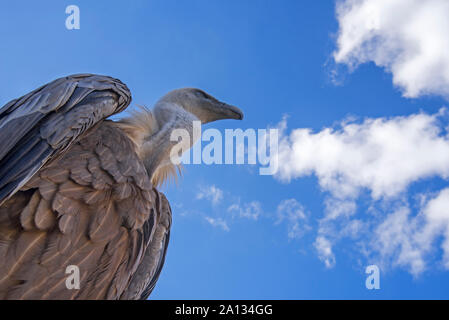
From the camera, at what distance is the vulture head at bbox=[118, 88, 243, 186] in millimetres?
3968

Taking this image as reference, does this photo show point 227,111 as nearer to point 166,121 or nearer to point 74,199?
point 166,121

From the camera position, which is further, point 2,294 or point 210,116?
point 210,116

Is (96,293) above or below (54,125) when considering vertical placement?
below

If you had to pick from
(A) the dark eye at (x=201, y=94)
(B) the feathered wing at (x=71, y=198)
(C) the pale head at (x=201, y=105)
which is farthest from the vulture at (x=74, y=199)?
(A) the dark eye at (x=201, y=94)

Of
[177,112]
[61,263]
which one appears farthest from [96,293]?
[177,112]

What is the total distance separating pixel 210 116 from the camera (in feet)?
16.2

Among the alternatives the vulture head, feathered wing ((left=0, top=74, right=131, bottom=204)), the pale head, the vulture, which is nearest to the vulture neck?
the vulture head

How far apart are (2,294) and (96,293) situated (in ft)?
1.96

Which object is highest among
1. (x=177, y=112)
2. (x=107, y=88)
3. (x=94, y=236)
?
(x=177, y=112)

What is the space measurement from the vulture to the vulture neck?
308 mm

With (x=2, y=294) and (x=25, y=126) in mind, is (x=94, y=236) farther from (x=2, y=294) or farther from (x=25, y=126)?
(x=25, y=126)

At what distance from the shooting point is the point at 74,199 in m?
2.94
